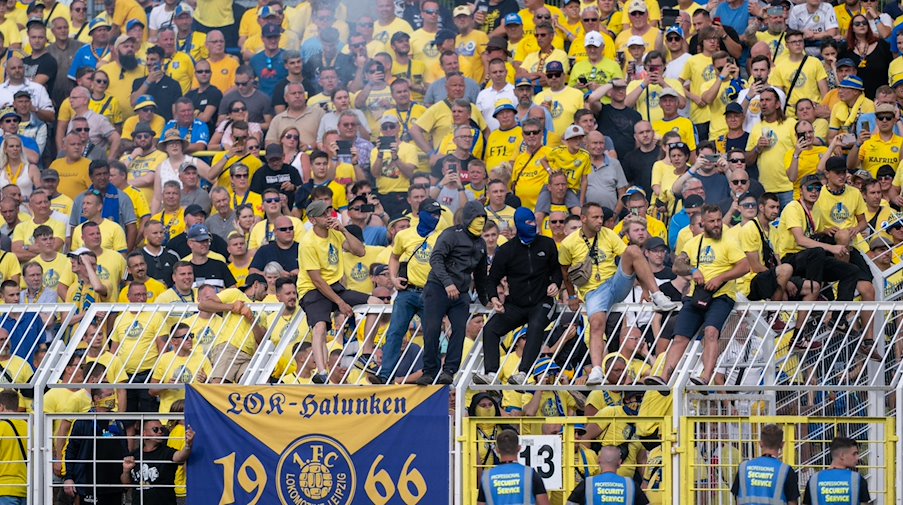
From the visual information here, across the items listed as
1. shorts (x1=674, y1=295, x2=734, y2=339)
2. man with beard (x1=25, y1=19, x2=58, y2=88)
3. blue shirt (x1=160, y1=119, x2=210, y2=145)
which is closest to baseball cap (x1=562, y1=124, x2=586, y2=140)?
shorts (x1=674, y1=295, x2=734, y2=339)

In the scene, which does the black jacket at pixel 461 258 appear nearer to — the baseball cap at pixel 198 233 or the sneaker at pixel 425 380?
the sneaker at pixel 425 380

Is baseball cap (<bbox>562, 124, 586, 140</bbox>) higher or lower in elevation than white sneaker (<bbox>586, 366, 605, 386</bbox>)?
higher

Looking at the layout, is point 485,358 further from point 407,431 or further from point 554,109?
point 554,109

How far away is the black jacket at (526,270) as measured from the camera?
55.6 ft

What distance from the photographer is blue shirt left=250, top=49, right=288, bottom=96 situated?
25.5 meters

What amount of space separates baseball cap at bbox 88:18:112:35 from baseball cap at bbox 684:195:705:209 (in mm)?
10421

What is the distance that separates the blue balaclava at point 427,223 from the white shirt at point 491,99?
203 inches

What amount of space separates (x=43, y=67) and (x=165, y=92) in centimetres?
200

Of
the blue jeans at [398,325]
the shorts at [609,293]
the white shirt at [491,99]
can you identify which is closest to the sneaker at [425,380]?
the blue jeans at [398,325]

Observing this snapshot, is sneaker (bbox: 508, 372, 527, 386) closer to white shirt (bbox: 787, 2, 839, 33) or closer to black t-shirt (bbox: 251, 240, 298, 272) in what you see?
black t-shirt (bbox: 251, 240, 298, 272)

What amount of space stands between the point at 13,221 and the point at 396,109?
5005 mm

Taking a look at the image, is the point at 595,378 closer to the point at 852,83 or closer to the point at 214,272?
the point at 214,272

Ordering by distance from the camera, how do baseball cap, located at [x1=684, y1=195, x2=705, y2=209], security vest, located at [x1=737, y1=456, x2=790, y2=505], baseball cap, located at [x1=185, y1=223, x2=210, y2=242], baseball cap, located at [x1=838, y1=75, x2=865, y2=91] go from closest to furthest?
security vest, located at [x1=737, y1=456, x2=790, y2=505] → baseball cap, located at [x1=684, y1=195, x2=705, y2=209] → baseball cap, located at [x1=185, y1=223, x2=210, y2=242] → baseball cap, located at [x1=838, y1=75, x2=865, y2=91]

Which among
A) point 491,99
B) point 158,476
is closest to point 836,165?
point 491,99
